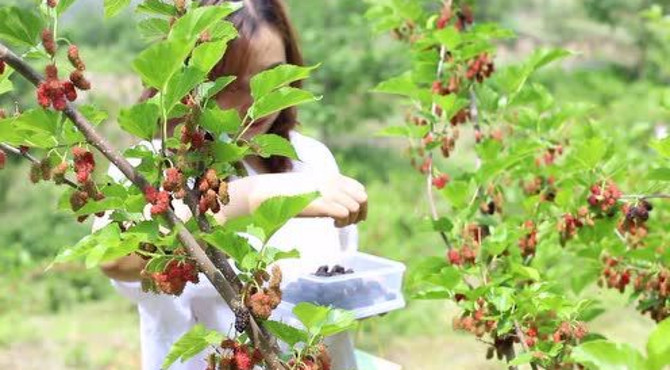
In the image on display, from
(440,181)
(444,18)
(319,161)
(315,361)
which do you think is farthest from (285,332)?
(444,18)

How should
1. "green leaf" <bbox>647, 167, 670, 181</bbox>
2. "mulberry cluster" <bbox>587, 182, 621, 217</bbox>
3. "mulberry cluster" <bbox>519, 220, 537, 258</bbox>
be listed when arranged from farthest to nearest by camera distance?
1. "mulberry cluster" <bbox>519, 220, 537, 258</bbox>
2. "mulberry cluster" <bbox>587, 182, 621, 217</bbox>
3. "green leaf" <bbox>647, 167, 670, 181</bbox>

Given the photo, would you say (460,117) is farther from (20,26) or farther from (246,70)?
(20,26)

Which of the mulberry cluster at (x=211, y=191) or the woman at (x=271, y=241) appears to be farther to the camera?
the woman at (x=271, y=241)

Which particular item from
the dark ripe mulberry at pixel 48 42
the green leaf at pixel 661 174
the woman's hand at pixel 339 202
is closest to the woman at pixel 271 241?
the woman's hand at pixel 339 202

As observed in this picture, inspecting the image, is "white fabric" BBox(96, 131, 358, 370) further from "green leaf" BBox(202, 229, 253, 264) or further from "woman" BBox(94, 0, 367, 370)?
"green leaf" BBox(202, 229, 253, 264)

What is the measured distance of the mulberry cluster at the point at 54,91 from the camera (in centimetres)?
54

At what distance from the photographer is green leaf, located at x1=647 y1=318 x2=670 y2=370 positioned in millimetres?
429

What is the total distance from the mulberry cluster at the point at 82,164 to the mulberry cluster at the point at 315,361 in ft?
0.64

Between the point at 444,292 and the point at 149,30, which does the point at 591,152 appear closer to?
the point at 444,292

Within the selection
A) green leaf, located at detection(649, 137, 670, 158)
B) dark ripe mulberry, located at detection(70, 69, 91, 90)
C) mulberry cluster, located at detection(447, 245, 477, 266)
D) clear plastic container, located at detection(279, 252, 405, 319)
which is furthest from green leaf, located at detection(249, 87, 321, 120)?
mulberry cluster, located at detection(447, 245, 477, 266)

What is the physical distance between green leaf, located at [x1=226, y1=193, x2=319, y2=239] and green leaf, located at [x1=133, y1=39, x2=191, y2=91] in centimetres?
11

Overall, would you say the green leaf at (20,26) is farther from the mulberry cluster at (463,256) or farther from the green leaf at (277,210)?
the mulberry cluster at (463,256)

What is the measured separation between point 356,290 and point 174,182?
1.09 ft

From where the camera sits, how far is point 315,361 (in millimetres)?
604
